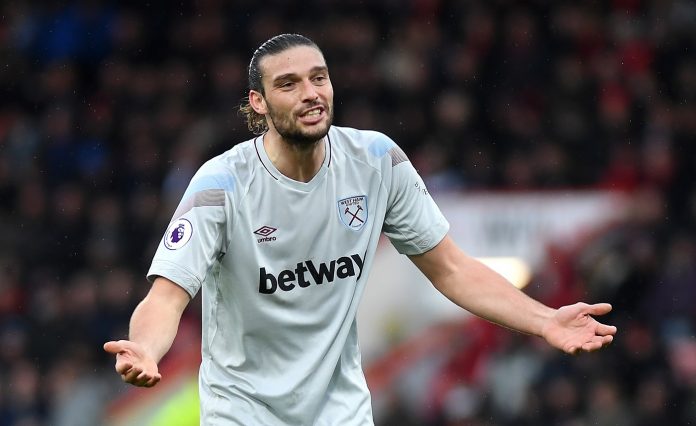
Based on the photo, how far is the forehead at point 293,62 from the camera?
16.7ft

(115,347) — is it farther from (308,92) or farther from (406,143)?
(406,143)

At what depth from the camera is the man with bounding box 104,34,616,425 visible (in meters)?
Result: 4.99

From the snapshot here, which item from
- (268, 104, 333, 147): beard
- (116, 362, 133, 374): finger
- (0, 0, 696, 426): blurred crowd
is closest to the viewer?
(116, 362, 133, 374): finger

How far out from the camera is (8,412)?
12.4m

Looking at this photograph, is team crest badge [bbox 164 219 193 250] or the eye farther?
the eye

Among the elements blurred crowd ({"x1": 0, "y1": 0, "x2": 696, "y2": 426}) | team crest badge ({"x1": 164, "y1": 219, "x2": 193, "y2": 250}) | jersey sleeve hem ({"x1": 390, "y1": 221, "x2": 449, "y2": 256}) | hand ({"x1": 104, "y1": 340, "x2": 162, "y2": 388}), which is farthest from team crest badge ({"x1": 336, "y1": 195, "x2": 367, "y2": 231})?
blurred crowd ({"x1": 0, "y1": 0, "x2": 696, "y2": 426})

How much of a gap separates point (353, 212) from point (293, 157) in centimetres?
33

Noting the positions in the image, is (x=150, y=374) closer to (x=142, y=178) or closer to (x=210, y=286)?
(x=210, y=286)

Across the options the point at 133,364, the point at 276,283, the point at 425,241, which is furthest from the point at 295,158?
the point at 133,364

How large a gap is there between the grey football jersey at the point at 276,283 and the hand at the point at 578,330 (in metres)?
0.78

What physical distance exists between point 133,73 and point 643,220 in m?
6.41

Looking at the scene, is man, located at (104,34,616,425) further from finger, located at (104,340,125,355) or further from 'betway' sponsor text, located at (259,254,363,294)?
finger, located at (104,340,125,355)

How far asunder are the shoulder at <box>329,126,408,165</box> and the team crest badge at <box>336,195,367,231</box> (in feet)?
0.58

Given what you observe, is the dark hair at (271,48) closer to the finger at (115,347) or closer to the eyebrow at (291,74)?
the eyebrow at (291,74)
